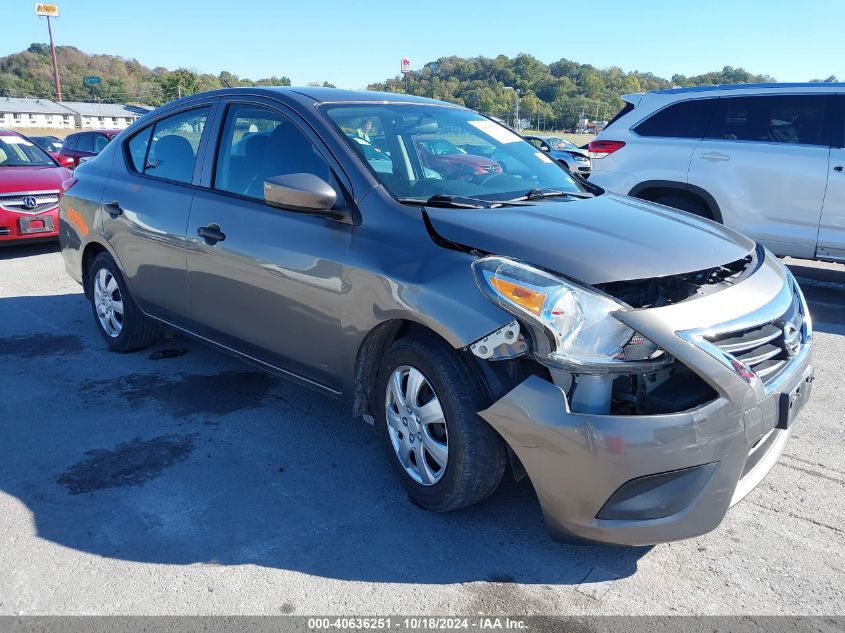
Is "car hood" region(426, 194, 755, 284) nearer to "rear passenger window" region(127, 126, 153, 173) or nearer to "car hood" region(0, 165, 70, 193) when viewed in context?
"rear passenger window" region(127, 126, 153, 173)

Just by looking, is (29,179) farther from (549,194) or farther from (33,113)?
(33,113)

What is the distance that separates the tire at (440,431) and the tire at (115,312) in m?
2.37

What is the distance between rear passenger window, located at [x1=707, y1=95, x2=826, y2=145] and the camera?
21.5ft

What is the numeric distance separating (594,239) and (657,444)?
895mm

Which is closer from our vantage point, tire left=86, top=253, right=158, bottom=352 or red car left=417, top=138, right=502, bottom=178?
red car left=417, top=138, right=502, bottom=178

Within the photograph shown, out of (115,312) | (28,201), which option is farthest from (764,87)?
(28,201)

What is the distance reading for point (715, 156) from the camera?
6844mm

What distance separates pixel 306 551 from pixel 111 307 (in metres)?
3.00

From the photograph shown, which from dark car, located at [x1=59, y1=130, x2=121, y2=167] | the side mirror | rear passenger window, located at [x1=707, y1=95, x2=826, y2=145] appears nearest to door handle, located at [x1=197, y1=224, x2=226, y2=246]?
the side mirror

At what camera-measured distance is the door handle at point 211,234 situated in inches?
148

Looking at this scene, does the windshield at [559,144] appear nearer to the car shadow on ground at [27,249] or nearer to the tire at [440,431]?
the car shadow on ground at [27,249]

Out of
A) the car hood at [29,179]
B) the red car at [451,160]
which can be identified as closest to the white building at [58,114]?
the car hood at [29,179]

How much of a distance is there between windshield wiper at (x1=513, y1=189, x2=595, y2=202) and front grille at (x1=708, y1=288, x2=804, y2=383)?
4.10 feet

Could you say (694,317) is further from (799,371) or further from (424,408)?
(424,408)
